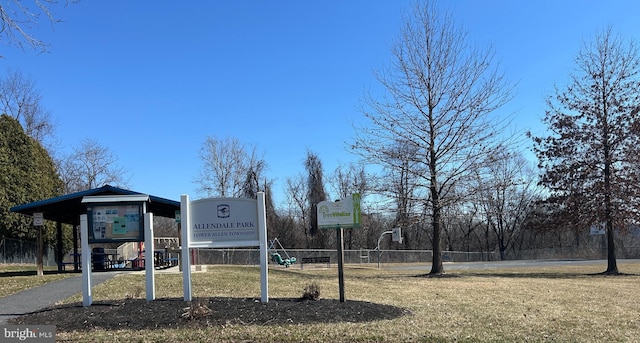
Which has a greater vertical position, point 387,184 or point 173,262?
A: point 387,184

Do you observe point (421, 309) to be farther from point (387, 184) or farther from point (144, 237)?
point (387, 184)

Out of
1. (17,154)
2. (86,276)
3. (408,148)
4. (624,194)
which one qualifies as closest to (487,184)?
(408,148)

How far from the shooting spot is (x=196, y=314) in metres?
7.41

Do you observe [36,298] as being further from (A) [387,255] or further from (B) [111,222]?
(A) [387,255]

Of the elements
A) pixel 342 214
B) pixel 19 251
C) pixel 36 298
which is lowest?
pixel 19 251

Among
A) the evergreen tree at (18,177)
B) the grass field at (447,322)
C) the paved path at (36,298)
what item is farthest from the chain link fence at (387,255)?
the grass field at (447,322)

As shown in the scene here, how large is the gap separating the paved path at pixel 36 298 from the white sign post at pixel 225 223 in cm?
289

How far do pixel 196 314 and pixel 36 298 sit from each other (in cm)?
493

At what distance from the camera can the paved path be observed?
28.0 feet

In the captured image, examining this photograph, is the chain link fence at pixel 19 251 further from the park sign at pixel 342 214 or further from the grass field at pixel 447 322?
the park sign at pixel 342 214

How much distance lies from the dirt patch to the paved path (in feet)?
1.91

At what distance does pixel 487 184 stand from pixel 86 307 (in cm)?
1786

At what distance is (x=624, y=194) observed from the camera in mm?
23719

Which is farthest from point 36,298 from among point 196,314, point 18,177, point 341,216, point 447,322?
point 18,177
